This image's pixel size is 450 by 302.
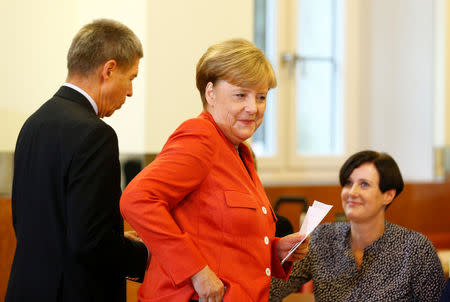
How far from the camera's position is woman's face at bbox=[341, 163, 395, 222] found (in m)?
2.67

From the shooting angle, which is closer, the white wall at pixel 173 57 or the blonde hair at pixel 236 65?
the blonde hair at pixel 236 65

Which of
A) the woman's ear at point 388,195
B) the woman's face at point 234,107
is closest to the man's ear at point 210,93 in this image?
the woman's face at point 234,107

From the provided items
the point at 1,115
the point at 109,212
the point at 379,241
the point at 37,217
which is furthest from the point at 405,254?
the point at 1,115

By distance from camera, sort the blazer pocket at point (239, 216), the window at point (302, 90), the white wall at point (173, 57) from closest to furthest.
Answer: the blazer pocket at point (239, 216) → the white wall at point (173, 57) → the window at point (302, 90)

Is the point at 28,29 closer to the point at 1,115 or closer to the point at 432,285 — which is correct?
the point at 1,115

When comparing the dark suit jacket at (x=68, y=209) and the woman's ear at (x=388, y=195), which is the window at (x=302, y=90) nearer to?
the woman's ear at (x=388, y=195)

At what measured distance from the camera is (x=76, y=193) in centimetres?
173

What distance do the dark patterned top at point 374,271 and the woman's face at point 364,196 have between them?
0.10 m

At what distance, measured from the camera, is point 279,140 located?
475cm

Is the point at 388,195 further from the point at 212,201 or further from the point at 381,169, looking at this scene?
the point at 212,201

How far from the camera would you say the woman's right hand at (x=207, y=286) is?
60.8 inches

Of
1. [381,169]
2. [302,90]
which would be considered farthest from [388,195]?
[302,90]

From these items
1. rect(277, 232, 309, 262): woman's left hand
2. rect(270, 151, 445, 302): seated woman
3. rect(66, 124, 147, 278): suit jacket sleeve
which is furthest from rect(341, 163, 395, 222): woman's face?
rect(66, 124, 147, 278): suit jacket sleeve

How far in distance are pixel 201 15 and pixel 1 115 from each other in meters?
1.32
